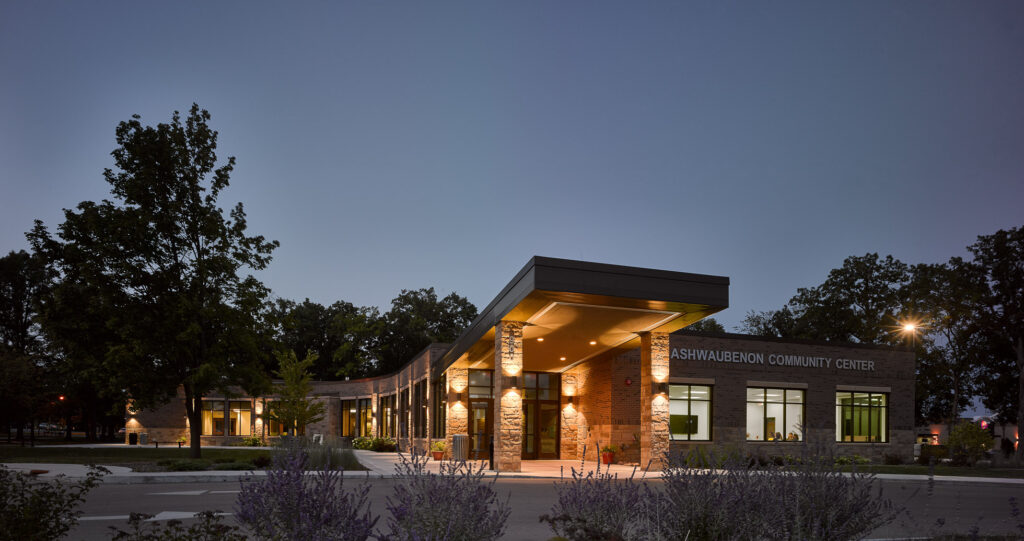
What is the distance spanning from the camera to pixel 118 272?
85.5 ft

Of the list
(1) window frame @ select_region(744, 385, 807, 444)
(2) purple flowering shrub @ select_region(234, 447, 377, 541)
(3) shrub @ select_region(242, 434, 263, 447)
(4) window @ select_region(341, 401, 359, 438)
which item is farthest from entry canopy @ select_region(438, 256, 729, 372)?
(3) shrub @ select_region(242, 434, 263, 447)

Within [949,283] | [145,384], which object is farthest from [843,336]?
[145,384]

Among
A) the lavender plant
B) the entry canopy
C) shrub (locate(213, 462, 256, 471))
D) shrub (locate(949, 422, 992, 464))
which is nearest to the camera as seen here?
the lavender plant

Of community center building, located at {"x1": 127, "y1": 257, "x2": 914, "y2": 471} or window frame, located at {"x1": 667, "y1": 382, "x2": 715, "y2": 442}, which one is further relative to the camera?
window frame, located at {"x1": 667, "y1": 382, "x2": 715, "y2": 442}

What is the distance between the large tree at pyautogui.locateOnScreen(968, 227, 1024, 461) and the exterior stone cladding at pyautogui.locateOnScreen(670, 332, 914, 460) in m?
17.1

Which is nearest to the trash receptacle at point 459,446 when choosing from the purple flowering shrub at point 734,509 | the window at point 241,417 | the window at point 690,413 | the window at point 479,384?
the window at point 479,384

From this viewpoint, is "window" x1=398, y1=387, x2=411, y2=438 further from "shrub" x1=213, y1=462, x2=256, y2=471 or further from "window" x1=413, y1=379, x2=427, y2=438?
"shrub" x1=213, y1=462, x2=256, y2=471

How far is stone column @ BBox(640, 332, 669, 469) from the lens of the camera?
22.3m

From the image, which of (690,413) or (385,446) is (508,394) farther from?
(385,446)

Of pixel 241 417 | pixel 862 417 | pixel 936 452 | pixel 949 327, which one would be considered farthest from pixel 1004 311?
pixel 241 417

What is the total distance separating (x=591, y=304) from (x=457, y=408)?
986cm

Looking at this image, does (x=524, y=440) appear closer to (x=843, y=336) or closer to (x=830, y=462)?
(x=830, y=462)

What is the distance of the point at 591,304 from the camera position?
19.3 m

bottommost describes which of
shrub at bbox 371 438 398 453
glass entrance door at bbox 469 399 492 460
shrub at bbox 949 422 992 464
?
shrub at bbox 371 438 398 453
